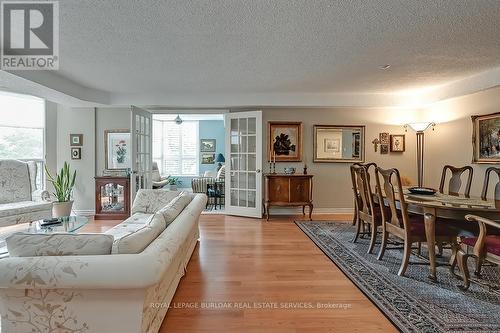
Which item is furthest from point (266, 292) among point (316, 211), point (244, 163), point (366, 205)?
point (316, 211)

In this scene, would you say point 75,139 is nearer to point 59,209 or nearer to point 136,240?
point 59,209

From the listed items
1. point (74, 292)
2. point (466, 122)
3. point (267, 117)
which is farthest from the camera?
point (267, 117)

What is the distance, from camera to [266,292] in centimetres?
250

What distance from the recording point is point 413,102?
5465mm

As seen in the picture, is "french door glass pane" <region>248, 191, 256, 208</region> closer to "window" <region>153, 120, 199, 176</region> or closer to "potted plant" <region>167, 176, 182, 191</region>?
"potted plant" <region>167, 176, 182, 191</region>

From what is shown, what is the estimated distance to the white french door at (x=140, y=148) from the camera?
4.80 m

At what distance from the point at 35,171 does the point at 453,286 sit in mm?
5936

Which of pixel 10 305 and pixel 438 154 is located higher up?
pixel 438 154

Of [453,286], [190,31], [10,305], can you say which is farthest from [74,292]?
[453,286]

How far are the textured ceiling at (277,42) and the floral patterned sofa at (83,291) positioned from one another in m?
1.92

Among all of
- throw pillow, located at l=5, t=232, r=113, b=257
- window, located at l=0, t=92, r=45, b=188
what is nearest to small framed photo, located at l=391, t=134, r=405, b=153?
throw pillow, located at l=5, t=232, r=113, b=257

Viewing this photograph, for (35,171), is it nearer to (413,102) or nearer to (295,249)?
(295,249)

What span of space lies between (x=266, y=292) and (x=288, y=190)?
118 inches

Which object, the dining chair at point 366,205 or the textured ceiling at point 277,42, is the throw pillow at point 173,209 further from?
the dining chair at point 366,205
